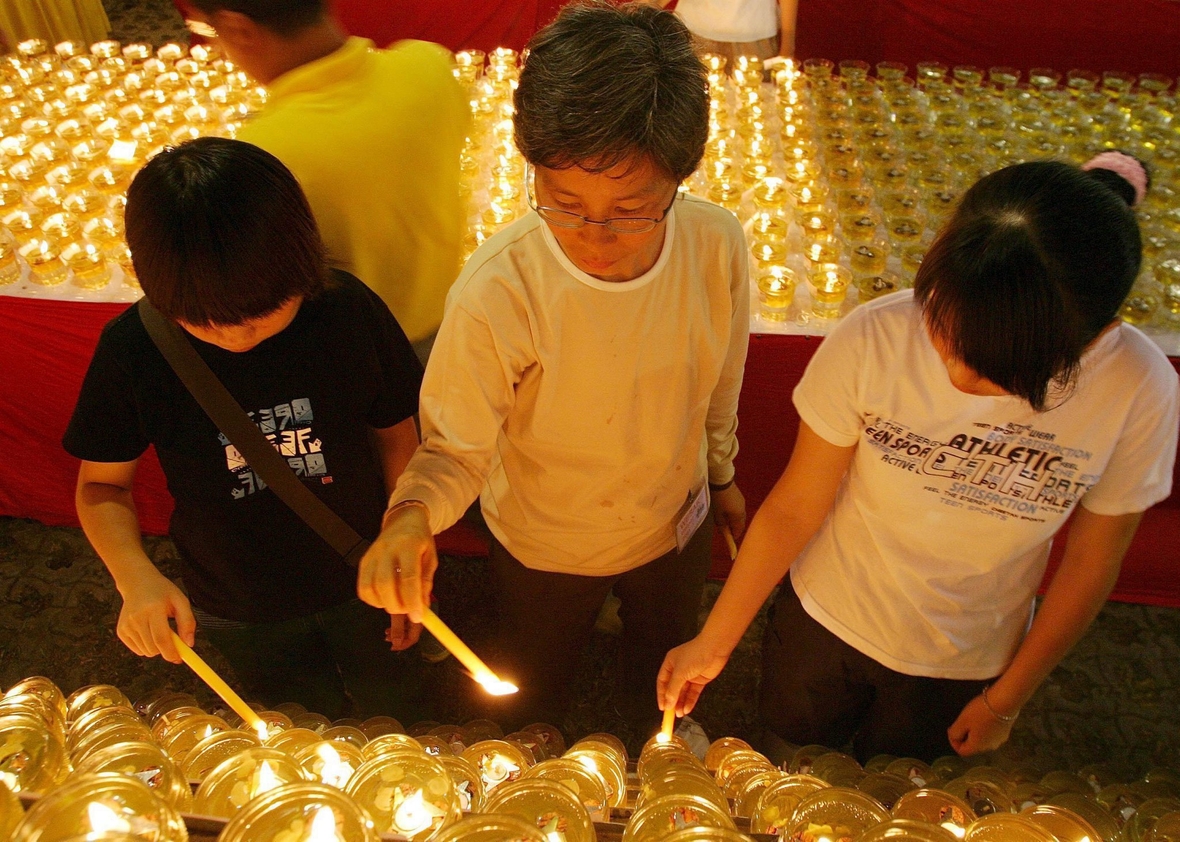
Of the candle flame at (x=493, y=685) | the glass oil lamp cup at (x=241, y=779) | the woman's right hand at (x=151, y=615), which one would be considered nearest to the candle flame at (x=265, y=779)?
the glass oil lamp cup at (x=241, y=779)

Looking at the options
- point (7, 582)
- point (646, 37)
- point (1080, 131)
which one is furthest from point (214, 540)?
point (1080, 131)

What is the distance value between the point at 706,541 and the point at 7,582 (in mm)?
2722

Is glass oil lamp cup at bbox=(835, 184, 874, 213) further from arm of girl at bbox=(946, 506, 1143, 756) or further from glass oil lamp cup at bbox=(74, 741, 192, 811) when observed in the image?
glass oil lamp cup at bbox=(74, 741, 192, 811)

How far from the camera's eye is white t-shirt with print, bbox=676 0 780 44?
384 cm

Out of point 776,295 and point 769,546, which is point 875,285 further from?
point 769,546

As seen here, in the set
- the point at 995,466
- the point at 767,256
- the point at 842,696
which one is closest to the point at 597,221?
the point at 995,466

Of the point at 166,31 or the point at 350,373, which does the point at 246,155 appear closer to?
the point at 350,373

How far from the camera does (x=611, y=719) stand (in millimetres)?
2508

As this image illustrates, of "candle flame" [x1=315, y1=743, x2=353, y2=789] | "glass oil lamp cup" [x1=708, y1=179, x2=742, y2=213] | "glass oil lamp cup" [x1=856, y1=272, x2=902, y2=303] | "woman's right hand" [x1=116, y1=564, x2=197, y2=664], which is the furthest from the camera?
"glass oil lamp cup" [x1=708, y1=179, x2=742, y2=213]

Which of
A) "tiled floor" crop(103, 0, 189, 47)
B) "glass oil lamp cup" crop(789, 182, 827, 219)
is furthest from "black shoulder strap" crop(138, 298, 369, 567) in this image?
"tiled floor" crop(103, 0, 189, 47)

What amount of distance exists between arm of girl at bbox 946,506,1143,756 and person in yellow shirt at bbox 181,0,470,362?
4.93 ft

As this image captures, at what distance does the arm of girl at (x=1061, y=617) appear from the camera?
4.32 ft

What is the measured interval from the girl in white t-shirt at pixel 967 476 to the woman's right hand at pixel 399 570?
620 millimetres

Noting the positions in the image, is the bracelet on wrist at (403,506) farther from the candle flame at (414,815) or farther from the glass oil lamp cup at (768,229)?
the glass oil lamp cup at (768,229)
